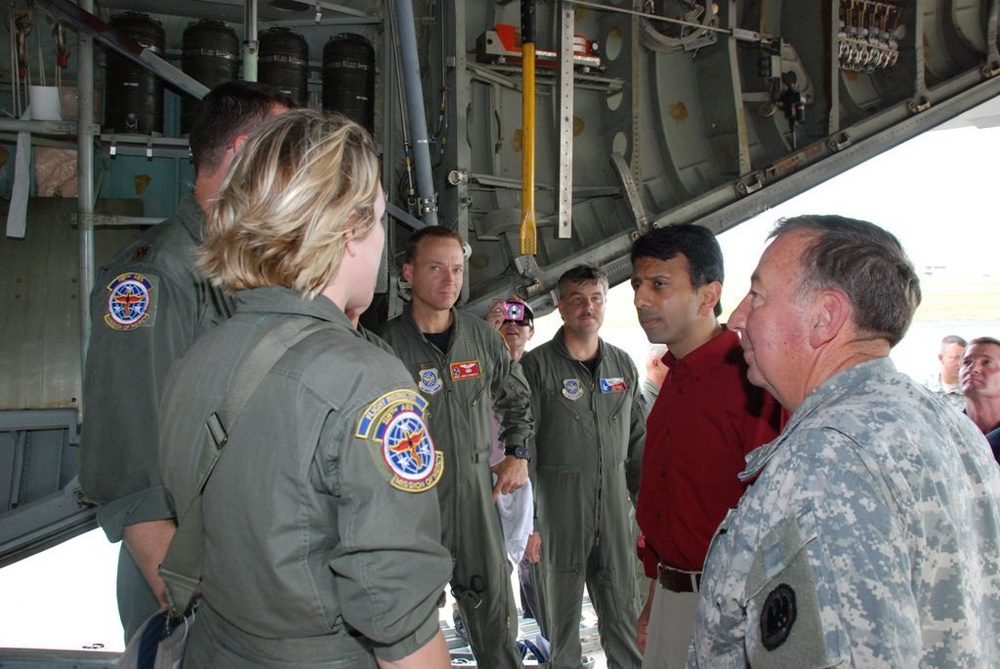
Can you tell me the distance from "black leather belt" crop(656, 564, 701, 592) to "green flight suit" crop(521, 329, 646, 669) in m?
1.43

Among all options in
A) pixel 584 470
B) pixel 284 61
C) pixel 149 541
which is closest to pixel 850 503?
pixel 149 541

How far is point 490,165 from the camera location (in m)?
4.30

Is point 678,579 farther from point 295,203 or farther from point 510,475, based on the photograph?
point 295,203

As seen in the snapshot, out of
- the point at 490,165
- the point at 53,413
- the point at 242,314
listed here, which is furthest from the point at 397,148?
the point at 242,314

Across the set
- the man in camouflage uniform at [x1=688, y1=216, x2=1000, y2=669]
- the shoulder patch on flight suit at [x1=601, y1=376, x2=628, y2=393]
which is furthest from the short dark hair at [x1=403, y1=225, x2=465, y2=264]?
the man in camouflage uniform at [x1=688, y1=216, x2=1000, y2=669]

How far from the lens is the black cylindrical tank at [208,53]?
3596 mm

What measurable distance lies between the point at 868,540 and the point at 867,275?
16.1 inches

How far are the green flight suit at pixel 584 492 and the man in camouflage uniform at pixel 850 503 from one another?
7.52ft

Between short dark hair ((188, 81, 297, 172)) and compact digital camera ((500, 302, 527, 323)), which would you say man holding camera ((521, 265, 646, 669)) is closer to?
Result: compact digital camera ((500, 302, 527, 323))

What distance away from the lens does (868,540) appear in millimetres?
968

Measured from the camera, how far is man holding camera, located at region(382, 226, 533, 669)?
3086 millimetres

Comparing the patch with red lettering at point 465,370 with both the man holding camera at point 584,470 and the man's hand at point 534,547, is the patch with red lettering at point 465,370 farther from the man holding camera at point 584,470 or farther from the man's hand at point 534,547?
the man's hand at point 534,547

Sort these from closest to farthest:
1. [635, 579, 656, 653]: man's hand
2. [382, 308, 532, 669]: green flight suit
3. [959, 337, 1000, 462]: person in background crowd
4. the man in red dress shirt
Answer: the man in red dress shirt < [635, 579, 656, 653]: man's hand < [382, 308, 532, 669]: green flight suit < [959, 337, 1000, 462]: person in background crowd

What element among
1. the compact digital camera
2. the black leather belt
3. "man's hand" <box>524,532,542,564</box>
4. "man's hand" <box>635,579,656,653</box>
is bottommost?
"man's hand" <box>524,532,542,564</box>
